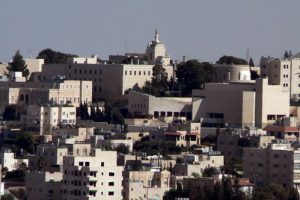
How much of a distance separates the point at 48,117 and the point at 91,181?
18753mm

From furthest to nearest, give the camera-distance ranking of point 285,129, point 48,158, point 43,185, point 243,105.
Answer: point 243,105 < point 285,129 < point 48,158 < point 43,185

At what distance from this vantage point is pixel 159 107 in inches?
3258

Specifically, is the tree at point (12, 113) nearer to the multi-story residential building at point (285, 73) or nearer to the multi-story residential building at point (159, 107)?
the multi-story residential building at point (159, 107)

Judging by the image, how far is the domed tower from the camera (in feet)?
295

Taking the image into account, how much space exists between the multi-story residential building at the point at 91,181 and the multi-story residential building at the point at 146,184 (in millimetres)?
1416

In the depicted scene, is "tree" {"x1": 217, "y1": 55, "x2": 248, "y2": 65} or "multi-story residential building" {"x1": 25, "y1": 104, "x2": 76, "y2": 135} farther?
"tree" {"x1": 217, "y1": 55, "x2": 248, "y2": 65}

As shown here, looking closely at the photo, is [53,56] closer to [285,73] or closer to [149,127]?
[285,73]

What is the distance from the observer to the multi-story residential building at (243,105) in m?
81.4

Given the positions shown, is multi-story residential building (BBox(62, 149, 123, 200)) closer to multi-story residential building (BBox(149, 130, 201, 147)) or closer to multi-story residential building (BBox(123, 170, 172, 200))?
multi-story residential building (BBox(123, 170, 172, 200))

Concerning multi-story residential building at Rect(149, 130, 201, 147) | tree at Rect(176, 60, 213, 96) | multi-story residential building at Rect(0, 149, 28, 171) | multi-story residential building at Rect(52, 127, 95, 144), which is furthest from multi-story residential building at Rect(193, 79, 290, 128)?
multi-story residential building at Rect(0, 149, 28, 171)

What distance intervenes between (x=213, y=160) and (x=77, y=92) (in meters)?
15.5

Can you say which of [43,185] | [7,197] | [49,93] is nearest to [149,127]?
[49,93]

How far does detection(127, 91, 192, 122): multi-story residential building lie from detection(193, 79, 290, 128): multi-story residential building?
47 cm

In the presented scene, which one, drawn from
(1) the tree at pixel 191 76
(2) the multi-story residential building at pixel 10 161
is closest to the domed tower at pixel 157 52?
(1) the tree at pixel 191 76
